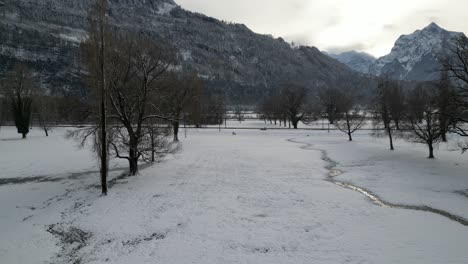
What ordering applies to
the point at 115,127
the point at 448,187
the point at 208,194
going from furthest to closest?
1. the point at 115,127
2. the point at 448,187
3. the point at 208,194

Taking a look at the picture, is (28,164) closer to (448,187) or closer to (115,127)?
(115,127)

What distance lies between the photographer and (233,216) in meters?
15.5

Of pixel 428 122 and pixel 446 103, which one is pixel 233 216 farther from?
pixel 428 122

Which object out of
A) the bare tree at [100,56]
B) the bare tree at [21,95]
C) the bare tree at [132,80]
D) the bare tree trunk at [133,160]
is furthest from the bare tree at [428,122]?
the bare tree at [21,95]

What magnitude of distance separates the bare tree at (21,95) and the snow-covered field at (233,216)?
108 ft

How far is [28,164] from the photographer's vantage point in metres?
30.6

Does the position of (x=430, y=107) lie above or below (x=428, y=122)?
above

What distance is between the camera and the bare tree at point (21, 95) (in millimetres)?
55906

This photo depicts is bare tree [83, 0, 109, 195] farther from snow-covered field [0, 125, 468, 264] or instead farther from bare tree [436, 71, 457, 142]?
bare tree [436, 71, 457, 142]

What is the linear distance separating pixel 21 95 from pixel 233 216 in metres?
59.6

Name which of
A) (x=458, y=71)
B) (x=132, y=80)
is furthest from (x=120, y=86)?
(x=458, y=71)

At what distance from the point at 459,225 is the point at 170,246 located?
40.4 feet

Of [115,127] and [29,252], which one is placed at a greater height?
[115,127]

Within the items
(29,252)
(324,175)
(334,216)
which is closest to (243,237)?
(334,216)
